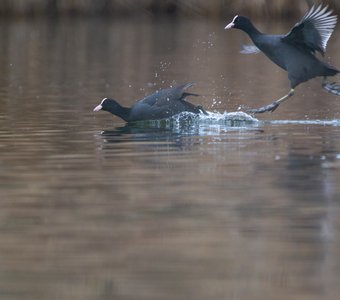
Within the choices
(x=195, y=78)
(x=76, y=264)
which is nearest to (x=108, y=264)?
(x=76, y=264)

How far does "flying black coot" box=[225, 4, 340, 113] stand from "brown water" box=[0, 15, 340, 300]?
42 centimetres

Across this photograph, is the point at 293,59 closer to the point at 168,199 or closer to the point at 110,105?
the point at 110,105

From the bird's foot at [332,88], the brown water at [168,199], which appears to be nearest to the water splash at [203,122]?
the brown water at [168,199]

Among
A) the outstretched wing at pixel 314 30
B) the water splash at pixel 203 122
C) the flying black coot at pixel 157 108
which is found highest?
the outstretched wing at pixel 314 30

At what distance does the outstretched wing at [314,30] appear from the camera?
12.0 metres

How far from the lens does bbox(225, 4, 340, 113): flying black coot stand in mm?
12078

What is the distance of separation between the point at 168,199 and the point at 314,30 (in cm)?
478

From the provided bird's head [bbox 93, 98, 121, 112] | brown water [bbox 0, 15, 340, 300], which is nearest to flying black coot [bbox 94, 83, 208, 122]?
bird's head [bbox 93, 98, 121, 112]

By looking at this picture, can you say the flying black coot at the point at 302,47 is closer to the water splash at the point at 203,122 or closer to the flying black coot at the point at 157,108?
the water splash at the point at 203,122

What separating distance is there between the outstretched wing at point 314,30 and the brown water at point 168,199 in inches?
28.6

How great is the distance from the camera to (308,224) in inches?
271

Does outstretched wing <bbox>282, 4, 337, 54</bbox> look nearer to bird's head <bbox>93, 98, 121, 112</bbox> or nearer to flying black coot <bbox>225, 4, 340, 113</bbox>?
flying black coot <bbox>225, 4, 340, 113</bbox>

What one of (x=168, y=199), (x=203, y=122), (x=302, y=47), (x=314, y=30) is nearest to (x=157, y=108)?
(x=203, y=122)

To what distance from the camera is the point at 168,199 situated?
7.77 metres
